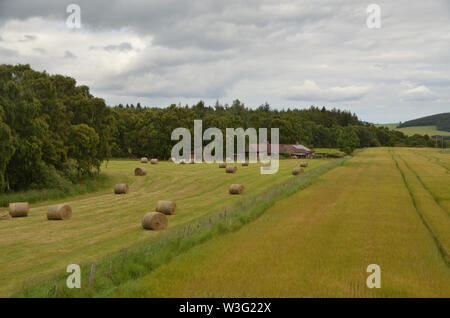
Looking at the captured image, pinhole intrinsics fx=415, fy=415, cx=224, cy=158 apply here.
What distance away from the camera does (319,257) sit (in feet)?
55.1

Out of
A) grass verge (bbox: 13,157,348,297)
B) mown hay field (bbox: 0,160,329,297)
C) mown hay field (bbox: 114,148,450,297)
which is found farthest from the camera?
mown hay field (bbox: 0,160,329,297)

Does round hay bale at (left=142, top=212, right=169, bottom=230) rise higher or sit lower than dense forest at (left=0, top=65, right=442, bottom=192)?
lower

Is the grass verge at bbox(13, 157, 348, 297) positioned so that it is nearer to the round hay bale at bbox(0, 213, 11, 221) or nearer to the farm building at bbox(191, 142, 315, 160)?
the round hay bale at bbox(0, 213, 11, 221)

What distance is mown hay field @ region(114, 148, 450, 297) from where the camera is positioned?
42.7 ft

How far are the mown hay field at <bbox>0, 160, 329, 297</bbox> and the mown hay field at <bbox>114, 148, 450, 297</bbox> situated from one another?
5.74m

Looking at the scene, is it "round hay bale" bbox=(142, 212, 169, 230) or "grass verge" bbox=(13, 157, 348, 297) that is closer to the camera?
"grass verge" bbox=(13, 157, 348, 297)

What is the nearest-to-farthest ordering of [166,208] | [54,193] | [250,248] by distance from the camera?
[250,248] < [166,208] < [54,193]

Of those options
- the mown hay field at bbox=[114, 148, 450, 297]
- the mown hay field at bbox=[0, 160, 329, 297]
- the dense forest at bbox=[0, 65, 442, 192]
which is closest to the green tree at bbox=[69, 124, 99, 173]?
the dense forest at bbox=[0, 65, 442, 192]

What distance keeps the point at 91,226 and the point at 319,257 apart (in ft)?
54.6

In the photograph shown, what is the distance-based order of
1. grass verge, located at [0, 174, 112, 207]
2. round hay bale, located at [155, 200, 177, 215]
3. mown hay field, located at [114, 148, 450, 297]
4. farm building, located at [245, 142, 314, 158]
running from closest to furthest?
mown hay field, located at [114, 148, 450, 297] < round hay bale, located at [155, 200, 177, 215] < grass verge, located at [0, 174, 112, 207] < farm building, located at [245, 142, 314, 158]

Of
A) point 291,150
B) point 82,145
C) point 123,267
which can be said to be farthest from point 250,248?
point 291,150

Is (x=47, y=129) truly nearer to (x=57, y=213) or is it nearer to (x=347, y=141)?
(x=57, y=213)
